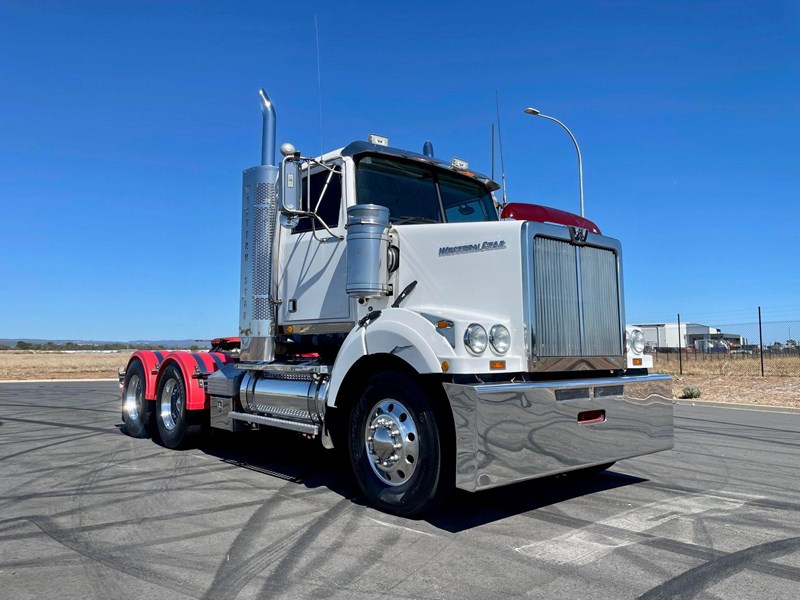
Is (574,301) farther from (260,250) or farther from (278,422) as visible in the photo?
(260,250)

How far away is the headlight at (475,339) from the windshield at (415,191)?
5.84ft

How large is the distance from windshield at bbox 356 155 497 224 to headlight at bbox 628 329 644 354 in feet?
6.35

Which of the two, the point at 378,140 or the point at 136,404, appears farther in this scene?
the point at 136,404

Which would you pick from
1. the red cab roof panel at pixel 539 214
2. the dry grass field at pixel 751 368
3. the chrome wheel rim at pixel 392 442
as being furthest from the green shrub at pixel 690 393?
the chrome wheel rim at pixel 392 442

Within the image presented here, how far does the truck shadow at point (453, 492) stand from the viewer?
187 inches

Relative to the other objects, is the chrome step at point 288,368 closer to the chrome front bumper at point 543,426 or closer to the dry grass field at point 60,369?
the chrome front bumper at point 543,426

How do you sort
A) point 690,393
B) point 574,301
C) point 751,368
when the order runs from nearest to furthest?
point 574,301
point 690,393
point 751,368

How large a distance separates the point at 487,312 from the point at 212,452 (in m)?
4.63

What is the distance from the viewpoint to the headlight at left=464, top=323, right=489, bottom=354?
4301 millimetres

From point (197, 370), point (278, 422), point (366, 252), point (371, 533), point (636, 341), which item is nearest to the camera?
point (371, 533)

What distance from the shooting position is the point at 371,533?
4.26 meters

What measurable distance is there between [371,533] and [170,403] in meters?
4.93

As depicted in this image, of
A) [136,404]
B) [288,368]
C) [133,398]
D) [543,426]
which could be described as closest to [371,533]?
[543,426]

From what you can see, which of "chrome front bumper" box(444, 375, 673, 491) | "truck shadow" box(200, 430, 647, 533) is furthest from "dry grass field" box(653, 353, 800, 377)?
"chrome front bumper" box(444, 375, 673, 491)
